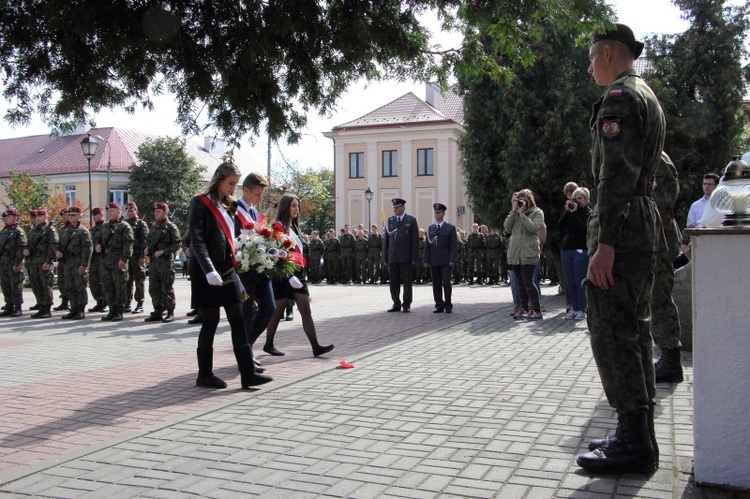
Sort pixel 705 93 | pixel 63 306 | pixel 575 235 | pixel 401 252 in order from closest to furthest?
pixel 575 235
pixel 401 252
pixel 63 306
pixel 705 93

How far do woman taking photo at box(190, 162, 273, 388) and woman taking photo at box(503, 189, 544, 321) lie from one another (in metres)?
6.64

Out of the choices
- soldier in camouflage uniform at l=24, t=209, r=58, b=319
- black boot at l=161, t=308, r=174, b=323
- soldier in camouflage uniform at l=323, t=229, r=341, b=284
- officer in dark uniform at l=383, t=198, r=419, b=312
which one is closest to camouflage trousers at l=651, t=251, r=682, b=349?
officer in dark uniform at l=383, t=198, r=419, b=312

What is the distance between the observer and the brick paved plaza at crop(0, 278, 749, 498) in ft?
12.7

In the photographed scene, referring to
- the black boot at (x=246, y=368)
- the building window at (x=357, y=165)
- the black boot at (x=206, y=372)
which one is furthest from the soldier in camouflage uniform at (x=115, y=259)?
the building window at (x=357, y=165)

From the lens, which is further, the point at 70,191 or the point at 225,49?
A: the point at 70,191

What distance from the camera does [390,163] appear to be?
54.6 m

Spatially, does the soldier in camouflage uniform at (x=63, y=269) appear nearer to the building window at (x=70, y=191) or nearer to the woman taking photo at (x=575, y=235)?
the woman taking photo at (x=575, y=235)

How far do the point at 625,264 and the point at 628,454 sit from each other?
1025 mm

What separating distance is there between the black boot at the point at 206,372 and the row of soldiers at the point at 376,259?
18.9 meters

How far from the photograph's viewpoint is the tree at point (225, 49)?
386cm

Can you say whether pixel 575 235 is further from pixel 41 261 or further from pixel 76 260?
pixel 41 261

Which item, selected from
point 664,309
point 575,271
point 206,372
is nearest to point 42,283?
point 206,372

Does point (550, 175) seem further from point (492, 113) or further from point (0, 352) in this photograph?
point (0, 352)

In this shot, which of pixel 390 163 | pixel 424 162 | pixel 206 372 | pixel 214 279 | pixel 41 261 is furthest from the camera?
pixel 390 163
